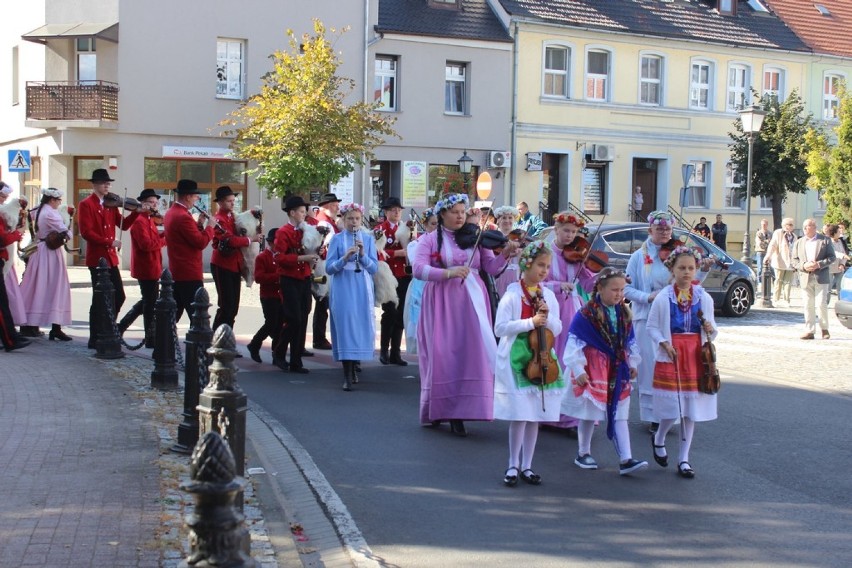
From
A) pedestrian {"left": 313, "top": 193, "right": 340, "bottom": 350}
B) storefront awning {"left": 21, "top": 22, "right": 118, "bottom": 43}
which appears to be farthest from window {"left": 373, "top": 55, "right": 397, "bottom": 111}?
pedestrian {"left": 313, "top": 193, "right": 340, "bottom": 350}

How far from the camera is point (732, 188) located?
41.1 m

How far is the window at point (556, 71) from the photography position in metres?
37.2

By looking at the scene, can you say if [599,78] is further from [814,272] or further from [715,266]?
[814,272]

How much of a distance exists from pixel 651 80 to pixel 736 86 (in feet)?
12.0

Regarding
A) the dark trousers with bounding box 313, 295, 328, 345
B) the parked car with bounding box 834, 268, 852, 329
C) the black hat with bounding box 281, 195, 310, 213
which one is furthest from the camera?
the parked car with bounding box 834, 268, 852, 329

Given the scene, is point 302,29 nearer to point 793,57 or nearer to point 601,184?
point 601,184

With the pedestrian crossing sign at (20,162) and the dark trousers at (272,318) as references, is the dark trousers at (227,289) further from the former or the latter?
the pedestrian crossing sign at (20,162)

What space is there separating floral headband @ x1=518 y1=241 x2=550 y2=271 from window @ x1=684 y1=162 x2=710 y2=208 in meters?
33.2

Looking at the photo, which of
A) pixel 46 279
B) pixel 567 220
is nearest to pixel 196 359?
pixel 567 220

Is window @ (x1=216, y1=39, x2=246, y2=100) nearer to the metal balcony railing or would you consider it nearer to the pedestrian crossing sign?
the metal balcony railing

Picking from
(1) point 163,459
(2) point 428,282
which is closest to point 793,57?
(2) point 428,282

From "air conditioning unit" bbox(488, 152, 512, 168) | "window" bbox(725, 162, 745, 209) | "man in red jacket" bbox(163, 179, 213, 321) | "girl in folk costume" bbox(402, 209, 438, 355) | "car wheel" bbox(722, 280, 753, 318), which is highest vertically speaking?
"air conditioning unit" bbox(488, 152, 512, 168)

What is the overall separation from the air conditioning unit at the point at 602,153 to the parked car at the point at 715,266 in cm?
1757

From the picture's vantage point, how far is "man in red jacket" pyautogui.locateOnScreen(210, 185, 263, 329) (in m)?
12.8
